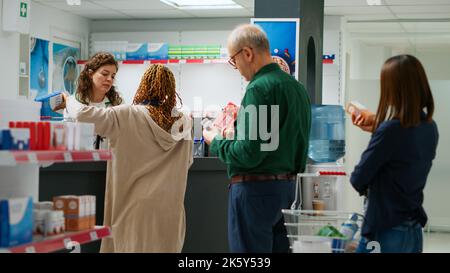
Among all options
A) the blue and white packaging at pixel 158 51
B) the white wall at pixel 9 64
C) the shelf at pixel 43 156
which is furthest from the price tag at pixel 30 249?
the blue and white packaging at pixel 158 51

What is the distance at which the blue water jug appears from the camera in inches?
201

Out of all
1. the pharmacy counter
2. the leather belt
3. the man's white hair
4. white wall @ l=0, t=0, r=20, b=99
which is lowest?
the pharmacy counter

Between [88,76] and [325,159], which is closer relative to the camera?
[325,159]

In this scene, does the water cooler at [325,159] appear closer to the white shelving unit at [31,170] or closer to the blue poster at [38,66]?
the white shelving unit at [31,170]

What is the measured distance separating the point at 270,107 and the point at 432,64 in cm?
1062

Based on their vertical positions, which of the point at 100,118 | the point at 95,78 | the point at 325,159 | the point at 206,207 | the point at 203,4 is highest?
the point at 203,4

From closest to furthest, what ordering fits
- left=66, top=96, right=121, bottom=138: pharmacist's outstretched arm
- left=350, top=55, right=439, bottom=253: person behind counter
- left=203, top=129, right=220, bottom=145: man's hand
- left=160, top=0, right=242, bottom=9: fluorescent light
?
1. left=350, top=55, right=439, bottom=253: person behind counter
2. left=203, top=129, right=220, bottom=145: man's hand
3. left=66, top=96, right=121, bottom=138: pharmacist's outstretched arm
4. left=160, top=0, right=242, bottom=9: fluorescent light

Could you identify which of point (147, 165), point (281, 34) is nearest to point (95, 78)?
point (147, 165)

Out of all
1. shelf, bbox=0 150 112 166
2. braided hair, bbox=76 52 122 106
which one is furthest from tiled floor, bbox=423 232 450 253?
shelf, bbox=0 150 112 166

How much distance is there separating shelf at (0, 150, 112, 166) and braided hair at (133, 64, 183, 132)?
101 cm

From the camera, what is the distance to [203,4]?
8.87 metres

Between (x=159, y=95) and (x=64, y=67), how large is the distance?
5635mm

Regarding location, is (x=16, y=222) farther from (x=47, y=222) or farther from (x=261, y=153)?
(x=261, y=153)

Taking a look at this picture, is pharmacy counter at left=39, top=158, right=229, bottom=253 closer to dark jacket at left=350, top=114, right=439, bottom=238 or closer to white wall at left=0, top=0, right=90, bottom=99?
dark jacket at left=350, top=114, right=439, bottom=238
